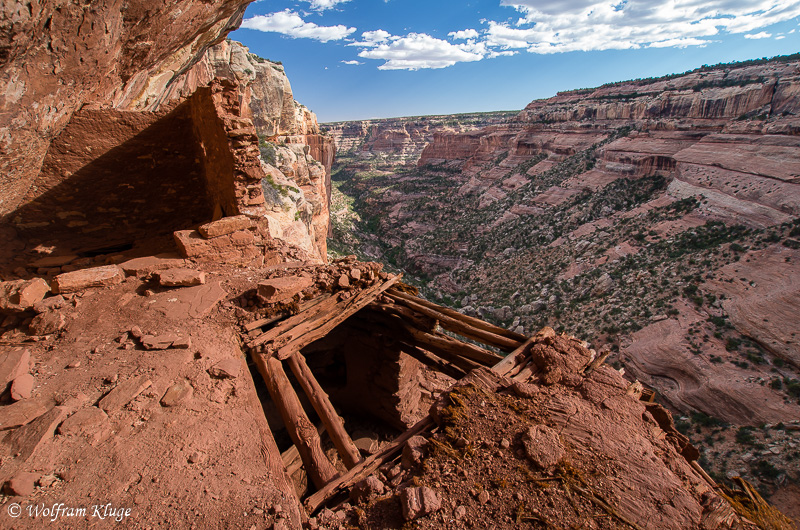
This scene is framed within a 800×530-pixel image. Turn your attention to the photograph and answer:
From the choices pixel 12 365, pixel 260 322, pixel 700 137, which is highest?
pixel 12 365

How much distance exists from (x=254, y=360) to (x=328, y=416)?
1.18m

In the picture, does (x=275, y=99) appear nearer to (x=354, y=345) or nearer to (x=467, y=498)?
(x=354, y=345)

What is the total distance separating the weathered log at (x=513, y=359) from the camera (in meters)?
4.41

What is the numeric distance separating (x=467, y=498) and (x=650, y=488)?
57.3 inches

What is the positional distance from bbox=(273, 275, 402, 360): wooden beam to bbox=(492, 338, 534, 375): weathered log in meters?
2.42

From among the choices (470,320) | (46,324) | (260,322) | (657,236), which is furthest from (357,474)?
(657,236)

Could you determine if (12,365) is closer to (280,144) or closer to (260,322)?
(260,322)

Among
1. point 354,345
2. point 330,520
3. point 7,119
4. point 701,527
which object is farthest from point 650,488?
point 7,119

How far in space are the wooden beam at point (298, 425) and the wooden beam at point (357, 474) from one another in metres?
0.37

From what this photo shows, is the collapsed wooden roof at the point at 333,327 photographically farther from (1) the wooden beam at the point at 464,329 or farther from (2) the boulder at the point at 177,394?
(2) the boulder at the point at 177,394

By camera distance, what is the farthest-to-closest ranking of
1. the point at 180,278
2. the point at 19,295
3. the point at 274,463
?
1. the point at 180,278
2. the point at 19,295
3. the point at 274,463

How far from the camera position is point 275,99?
31.8m

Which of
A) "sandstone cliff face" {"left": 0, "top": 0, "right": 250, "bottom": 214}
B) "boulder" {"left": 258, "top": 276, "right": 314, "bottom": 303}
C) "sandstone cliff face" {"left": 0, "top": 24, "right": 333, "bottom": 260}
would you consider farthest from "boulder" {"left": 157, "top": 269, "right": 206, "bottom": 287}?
"sandstone cliff face" {"left": 0, "top": 0, "right": 250, "bottom": 214}

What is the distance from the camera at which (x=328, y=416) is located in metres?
4.69
